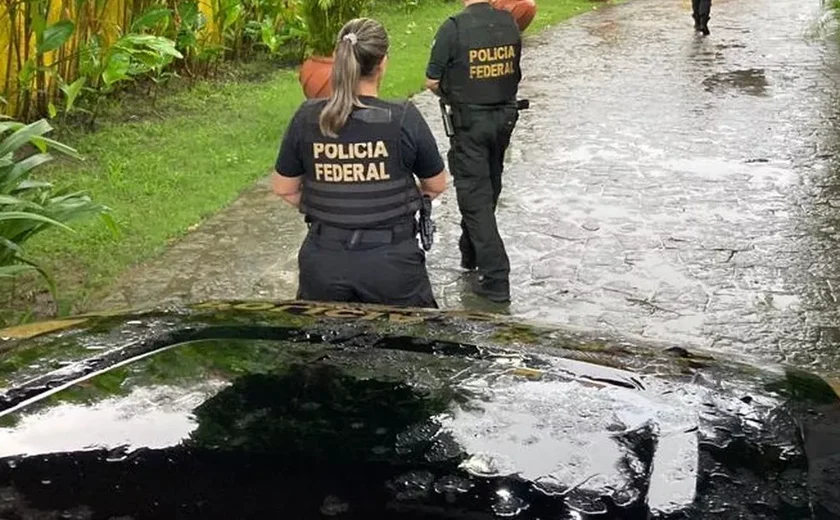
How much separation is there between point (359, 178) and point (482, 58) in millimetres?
2025

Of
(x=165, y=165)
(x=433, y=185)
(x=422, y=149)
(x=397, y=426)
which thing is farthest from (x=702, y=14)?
(x=397, y=426)

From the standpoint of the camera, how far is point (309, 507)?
1.82 m

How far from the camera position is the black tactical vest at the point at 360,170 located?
3855 millimetres

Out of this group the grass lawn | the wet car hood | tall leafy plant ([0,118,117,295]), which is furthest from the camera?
the grass lawn

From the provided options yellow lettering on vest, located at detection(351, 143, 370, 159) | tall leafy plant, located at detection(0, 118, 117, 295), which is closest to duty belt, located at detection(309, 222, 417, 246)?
yellow lettering on vest, located at detection(351, 143, 370, 159)

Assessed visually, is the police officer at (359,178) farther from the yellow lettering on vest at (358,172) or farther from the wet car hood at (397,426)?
the wet car hood at (397,426)

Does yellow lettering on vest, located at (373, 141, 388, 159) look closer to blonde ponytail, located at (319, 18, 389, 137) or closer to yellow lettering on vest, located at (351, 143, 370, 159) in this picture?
yellow lettering on vest, located at (351, 143, 370, 159)

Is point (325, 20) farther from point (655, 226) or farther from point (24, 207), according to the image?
point (24, 207)

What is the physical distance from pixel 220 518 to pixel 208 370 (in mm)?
616

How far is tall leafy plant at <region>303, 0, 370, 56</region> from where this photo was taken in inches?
343

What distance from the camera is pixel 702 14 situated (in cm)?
1593

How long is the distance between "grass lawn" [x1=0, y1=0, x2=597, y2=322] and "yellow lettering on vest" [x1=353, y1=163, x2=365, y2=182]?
7.85 feet

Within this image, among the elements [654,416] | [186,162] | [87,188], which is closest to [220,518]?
[654,416]

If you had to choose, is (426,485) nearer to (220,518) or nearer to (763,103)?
(220,518)
